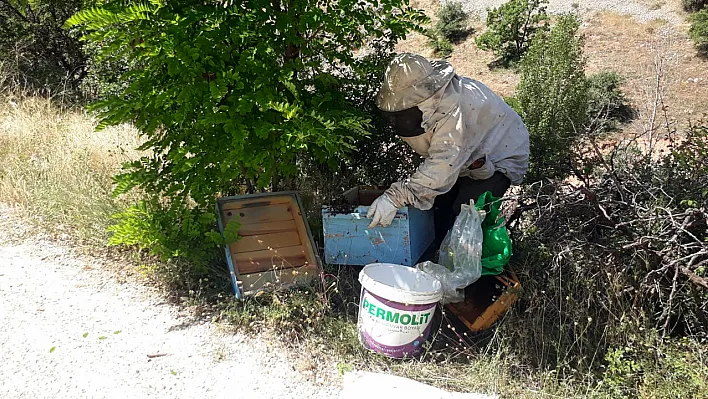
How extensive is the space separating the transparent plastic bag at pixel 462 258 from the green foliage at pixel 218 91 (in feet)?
2.65

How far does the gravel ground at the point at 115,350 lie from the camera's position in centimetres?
299

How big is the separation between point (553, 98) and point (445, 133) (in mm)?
1894

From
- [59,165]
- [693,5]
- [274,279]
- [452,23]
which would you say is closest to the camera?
[274,279]

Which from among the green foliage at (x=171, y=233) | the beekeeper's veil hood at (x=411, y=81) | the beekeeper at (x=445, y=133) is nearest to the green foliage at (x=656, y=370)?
the beekeeper at (x=445, y=133)

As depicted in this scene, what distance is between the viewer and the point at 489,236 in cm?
358

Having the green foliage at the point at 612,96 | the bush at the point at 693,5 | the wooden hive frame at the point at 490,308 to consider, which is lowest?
the green foliage at the point at 612,96

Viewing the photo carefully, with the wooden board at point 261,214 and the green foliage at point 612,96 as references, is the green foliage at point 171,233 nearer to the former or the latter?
the wooden board at point 261,214

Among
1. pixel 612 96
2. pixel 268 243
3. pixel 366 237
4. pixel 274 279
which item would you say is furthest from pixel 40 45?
pixel 612 96

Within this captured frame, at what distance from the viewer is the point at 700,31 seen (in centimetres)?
1384

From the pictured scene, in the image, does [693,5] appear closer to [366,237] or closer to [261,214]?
[366,237]

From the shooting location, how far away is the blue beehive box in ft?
12.3

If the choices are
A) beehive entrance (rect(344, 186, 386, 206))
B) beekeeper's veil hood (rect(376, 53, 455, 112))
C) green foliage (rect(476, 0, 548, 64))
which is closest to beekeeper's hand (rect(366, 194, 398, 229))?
beekeeper's veil hood (rect(376, 53, 455, 112))

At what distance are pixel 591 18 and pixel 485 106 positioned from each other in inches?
577

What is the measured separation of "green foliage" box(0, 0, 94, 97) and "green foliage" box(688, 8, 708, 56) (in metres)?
12.9
